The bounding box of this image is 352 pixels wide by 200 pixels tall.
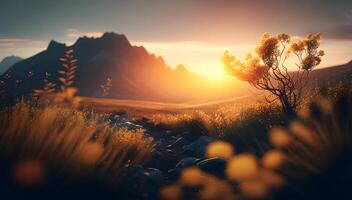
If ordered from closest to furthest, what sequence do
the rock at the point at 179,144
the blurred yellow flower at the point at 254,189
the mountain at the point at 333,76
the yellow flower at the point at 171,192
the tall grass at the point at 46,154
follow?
1. the tall grass at the point at 46,154
2. the blurred yellow flower at the point at 254,189
3. the yellow flower at the point at 171,192
4. the mountain at the point at 333,76
5. the rock at the point at 179,144

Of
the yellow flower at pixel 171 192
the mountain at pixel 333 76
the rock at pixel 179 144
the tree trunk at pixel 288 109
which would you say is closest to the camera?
the yellow flower at pixel 171 192

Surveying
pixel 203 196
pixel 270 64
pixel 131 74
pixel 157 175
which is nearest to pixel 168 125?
pixel 270 64

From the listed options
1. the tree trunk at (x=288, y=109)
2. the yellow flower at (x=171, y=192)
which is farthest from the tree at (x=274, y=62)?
the yellow flower at (x=171, y=192)

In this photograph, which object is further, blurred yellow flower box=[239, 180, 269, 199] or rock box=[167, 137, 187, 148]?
rock box=[167, 137, 187, 148]

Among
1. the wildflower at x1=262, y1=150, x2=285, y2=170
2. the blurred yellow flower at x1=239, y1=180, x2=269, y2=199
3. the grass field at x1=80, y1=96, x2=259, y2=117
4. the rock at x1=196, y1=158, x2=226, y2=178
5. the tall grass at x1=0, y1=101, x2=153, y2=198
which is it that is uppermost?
the tall grass at x1=0, y1=101, x2=153, y2=198

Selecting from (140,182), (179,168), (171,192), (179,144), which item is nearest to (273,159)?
(179,168)

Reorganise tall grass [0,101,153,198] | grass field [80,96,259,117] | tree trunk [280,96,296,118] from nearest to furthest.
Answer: tall grass [0,101,153,198] → tree trunk [280,96,296,118] → grass field [80,96,259,117]

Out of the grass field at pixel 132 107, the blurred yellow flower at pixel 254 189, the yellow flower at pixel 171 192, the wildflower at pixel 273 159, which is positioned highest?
the wildflower at pixel 273 159

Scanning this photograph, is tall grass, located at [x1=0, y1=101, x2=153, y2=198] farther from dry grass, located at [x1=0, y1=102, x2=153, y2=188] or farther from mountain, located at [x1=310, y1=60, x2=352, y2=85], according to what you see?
mountain, located at [x1=310, y1=60, x2=352, y2=85]

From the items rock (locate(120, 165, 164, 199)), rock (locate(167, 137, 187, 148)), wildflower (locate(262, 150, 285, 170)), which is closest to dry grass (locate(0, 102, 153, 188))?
rock (locate(120, 165, 164, 199))

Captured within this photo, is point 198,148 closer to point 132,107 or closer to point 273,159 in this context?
point 273,159

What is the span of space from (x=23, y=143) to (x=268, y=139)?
6886 mm

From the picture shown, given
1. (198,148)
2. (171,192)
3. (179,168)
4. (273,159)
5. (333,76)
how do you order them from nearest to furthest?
1. (171,192)
2. (273,159)
3. (179,168)
4. (198,148)
5. (333,76)

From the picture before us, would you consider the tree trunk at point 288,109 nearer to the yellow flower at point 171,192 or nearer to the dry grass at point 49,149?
the yellow flower at point 171,192
